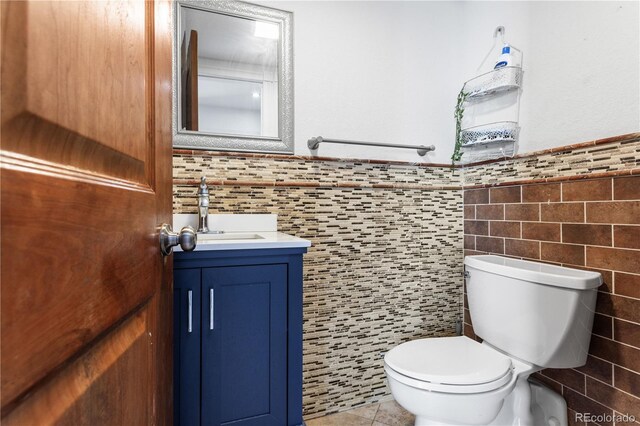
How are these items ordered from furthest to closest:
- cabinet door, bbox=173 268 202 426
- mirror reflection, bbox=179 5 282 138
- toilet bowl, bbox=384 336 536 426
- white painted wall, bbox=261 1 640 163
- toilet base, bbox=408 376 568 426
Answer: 1. mirror reflection, bbox=179 5 282 138
2. toilet base, bbox=408 376 568 426
3. white painted wall, bbox=261 1 640 163
4. toilet bowl, bbox=384 336 536 426
5. cabinet door, bbox=173 268 202 426

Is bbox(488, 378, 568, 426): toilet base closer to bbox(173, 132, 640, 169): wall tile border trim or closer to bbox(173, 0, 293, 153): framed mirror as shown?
bbox(173, 132, 640, 169): wall tile border trim

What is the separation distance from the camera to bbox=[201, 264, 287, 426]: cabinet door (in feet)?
3.25

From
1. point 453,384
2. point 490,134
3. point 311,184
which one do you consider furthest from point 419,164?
point 453,384

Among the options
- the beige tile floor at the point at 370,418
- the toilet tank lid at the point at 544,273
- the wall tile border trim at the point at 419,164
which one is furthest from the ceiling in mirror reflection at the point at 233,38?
the beige tile floor at the point at 370,418

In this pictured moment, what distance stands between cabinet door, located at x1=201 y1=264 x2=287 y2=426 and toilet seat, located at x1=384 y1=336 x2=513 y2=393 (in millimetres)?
442

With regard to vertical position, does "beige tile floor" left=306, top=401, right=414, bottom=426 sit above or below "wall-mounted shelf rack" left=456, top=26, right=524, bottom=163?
below

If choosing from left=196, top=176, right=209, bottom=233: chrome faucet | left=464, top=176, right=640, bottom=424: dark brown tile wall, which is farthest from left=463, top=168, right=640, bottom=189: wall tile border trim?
left=196, top=176, right=209, bottom=233: chrome faucet

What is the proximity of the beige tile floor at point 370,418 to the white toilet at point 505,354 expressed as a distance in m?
0.38

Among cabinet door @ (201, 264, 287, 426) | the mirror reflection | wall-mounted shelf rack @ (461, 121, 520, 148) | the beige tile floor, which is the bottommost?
the beige tile floor

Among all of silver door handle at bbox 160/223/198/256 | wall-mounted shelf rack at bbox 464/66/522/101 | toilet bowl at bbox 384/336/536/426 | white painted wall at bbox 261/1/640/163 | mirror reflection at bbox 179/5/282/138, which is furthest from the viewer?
wall-mounted shelf rack at bbox 464/66/522/101

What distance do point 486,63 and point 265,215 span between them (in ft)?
4.49

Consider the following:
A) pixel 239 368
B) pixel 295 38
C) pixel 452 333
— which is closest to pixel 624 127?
pixel 452 333

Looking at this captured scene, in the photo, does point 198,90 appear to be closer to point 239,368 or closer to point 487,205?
point 239,368

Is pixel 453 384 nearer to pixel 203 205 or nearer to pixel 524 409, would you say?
pixel 524 409
